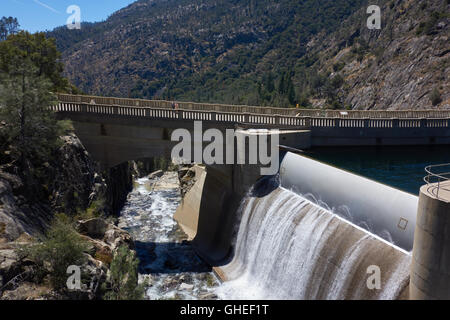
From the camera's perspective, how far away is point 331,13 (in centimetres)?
19125

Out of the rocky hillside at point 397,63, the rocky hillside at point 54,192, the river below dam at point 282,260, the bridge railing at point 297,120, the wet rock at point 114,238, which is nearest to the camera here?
the river below dam at point 282,260

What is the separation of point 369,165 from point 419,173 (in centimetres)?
331

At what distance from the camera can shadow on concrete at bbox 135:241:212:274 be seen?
2881 centimetres

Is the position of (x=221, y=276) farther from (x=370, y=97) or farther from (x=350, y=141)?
(x=370, y=97)

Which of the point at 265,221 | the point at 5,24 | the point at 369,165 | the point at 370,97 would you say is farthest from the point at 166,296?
the point at 5,24

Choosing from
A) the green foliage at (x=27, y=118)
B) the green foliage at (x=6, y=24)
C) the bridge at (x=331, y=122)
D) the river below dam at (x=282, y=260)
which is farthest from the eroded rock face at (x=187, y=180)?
the green foliage at (x=6, y=24)

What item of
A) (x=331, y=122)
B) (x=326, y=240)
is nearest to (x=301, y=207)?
(x=326, y=240)

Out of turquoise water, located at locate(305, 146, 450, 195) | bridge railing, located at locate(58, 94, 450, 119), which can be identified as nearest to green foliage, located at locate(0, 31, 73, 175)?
bridge railing, located at locate(58, 94, 450, 119)

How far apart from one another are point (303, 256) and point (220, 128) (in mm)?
13964

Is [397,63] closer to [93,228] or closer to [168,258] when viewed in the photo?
[168,258]

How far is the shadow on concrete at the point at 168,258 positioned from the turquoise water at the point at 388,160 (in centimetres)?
1163

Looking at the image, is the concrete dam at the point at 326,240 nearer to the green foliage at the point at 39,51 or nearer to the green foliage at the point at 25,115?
the green foliage at the point at 25,115

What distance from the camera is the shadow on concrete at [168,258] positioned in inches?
1134

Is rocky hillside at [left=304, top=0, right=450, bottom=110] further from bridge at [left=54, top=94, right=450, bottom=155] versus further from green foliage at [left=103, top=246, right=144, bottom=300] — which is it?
green foliage at [left=103, top=246, right=144, bottom=300]
